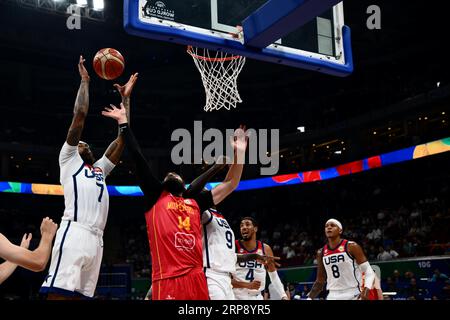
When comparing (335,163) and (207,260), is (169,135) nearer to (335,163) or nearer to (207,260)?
(335,163)

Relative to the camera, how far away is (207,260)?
451 centimetres

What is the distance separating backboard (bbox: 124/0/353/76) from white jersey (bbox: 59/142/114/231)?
175 cm

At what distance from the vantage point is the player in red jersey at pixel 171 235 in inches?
155

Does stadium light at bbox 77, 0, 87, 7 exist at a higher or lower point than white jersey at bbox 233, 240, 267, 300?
higher

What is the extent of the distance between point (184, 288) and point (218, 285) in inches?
22.8

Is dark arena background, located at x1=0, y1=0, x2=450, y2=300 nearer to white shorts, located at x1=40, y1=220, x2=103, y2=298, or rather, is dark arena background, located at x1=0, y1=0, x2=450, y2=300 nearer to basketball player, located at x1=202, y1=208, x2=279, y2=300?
basketball player, located at x1=202, y1=208, x2=279, y2=300

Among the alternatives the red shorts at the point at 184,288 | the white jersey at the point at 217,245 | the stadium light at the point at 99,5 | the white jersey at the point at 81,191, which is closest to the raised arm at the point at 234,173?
the white jersey at the point at 217,245

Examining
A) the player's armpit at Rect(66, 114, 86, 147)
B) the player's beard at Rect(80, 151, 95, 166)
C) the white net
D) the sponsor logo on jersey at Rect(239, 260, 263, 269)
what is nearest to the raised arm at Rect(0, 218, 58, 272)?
the player's armpit at Rect(66, 114, 86, 147)

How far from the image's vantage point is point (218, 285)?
14.5 ft

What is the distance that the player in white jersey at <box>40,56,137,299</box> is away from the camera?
4035 millimetres

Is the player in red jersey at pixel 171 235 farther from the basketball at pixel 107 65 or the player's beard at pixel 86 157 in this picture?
the basketball at pixel 107 65
